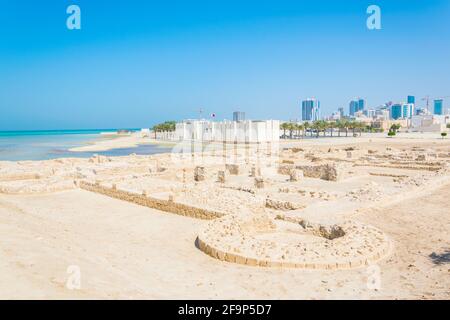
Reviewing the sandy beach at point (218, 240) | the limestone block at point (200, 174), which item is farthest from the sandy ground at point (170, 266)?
the limestone block at point (200, 174)

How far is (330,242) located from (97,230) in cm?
646

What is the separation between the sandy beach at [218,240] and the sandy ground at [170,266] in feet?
0.09

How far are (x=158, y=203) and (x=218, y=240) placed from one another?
5115 millimetres

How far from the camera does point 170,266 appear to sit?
7336 mm

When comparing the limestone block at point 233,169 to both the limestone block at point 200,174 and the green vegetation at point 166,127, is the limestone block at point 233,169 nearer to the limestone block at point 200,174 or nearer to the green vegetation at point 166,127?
the limestone block at point 200,174

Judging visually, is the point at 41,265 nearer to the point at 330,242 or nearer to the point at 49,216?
the point at 330,242

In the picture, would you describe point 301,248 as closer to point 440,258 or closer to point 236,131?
point 440,258

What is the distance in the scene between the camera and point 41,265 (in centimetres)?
589

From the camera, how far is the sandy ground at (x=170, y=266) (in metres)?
5.48

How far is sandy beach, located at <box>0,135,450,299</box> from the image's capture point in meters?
5.85

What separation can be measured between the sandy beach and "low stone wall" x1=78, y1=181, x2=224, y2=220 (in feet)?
0.15

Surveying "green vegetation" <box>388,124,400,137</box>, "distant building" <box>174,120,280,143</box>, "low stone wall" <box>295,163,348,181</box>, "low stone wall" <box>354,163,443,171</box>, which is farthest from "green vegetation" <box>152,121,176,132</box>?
"low stone wall" <box>295,163,348,181</box>

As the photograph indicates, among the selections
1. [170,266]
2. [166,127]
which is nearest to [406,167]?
[170,266]
